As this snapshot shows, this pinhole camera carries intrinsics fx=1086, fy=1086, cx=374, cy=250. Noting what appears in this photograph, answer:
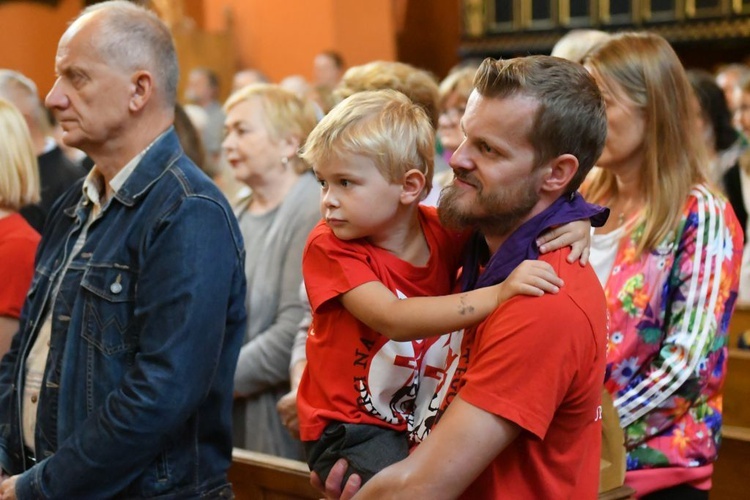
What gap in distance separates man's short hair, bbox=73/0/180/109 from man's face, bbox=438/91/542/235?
0.97 metres

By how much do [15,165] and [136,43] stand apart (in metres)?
1.07

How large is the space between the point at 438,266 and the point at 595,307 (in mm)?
393

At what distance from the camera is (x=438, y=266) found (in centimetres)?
217

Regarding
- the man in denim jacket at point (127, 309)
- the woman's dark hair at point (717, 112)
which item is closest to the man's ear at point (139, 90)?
the man in denim jacket at point (127, 309)

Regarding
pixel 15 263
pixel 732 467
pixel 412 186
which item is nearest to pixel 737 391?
pixel 732 467

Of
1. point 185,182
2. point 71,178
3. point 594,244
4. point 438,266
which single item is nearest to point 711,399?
point 594,244

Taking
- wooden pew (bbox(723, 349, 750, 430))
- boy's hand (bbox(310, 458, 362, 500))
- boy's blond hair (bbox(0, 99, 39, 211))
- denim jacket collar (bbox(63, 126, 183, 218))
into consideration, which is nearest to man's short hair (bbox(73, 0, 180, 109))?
denim jacket collar (bbox(63, 126, 183, 218))

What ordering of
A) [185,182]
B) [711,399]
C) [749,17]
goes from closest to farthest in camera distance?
[185,182], [711,399], [749,17]

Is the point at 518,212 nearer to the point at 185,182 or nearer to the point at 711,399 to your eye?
the point at 185,182

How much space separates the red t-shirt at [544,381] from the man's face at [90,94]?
3.55 ft

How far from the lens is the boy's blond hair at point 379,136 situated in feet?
6.89

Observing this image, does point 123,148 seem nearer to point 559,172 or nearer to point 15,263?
point 15,263

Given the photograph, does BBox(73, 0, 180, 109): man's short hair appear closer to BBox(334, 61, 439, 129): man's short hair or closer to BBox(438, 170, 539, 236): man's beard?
BBox(334, 61, 439, 129): man's short hair

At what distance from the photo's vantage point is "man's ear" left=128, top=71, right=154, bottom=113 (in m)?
2.57
